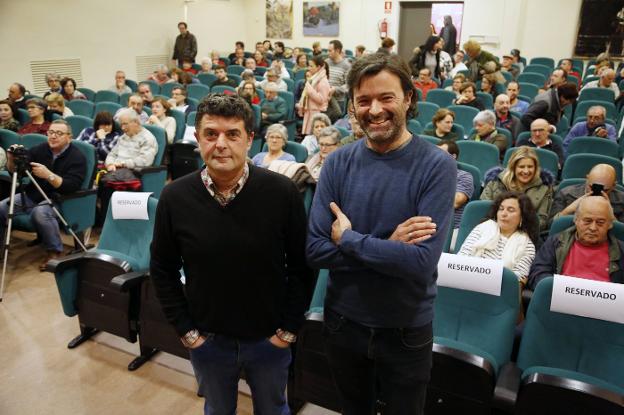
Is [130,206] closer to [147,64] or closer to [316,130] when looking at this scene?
[316,130]

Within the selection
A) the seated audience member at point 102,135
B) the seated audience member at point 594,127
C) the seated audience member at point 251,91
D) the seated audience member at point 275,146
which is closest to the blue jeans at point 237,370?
the seated audience member at point 275,146

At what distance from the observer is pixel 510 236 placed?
2.54 meters

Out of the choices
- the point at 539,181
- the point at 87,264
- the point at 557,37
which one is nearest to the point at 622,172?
the point at 539,181

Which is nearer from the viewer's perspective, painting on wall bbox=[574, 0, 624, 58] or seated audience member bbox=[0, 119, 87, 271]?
Result: seated audience member bbox=[0, 119, 87, 271]

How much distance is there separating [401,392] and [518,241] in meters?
1.54

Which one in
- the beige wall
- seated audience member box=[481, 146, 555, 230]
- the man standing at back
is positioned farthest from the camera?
the man standing at back

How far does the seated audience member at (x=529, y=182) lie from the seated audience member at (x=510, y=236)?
516 mm

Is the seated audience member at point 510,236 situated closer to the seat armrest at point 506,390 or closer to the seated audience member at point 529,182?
the seated audience member at point 529,182

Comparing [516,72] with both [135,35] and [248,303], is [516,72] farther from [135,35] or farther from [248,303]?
[248,303]

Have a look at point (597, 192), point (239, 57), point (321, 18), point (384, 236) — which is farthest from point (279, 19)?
point (384, 236)

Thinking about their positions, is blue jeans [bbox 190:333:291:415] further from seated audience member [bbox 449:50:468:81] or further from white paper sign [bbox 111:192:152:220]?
seated audience member [bbox 449:50:468:81]

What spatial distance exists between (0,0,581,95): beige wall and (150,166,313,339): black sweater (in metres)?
8.04

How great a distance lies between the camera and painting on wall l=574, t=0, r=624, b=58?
954 cm

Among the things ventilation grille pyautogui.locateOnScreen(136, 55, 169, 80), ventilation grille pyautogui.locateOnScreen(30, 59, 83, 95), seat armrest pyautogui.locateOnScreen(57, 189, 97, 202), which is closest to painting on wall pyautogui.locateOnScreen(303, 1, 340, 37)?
ventilation grille pyautogui.locateOnScreen(136, 55, 169, 80)
